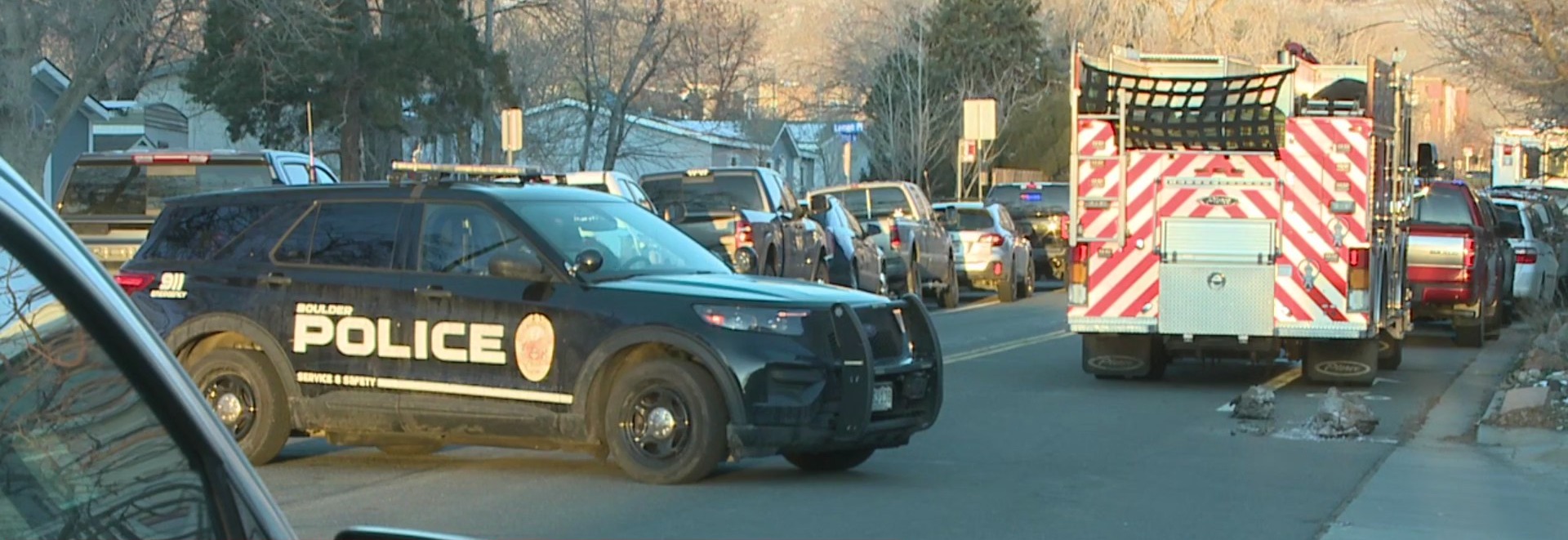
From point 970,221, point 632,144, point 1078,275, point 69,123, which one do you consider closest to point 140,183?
point 1078,275

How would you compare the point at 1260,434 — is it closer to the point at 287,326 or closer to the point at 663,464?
the point at 663,464

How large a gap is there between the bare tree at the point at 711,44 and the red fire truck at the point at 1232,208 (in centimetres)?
2811

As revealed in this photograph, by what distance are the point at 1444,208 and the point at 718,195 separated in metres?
8.42

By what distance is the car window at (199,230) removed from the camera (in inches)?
421

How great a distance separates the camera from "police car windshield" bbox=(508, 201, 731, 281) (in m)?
10.2

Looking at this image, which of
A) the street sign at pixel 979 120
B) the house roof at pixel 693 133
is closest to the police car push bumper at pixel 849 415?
the street sign at pixel 979 120

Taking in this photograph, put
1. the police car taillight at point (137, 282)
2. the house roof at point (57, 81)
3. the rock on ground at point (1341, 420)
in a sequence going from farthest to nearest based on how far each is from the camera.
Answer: the house roof at point (57, 81)
the rock on ground at point (1341, 420)
the police car taillight at point (137, 282)

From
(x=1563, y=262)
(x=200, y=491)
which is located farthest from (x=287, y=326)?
(x=1563, y=262)

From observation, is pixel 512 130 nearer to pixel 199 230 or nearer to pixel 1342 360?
pixel 1342 360

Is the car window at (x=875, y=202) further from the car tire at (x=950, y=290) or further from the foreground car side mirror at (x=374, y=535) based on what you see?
the foreground car side mirror at (x=374, y=535)

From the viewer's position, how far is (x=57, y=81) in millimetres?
35031

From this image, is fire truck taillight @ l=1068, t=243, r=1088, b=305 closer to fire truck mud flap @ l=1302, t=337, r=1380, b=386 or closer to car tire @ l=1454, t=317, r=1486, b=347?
fire truck mud flap @ l=1302, t=337, r=1380, b=386

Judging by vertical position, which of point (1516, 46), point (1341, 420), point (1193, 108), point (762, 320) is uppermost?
point (1516, 46)

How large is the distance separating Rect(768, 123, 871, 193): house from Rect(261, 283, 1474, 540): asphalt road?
165 ft
